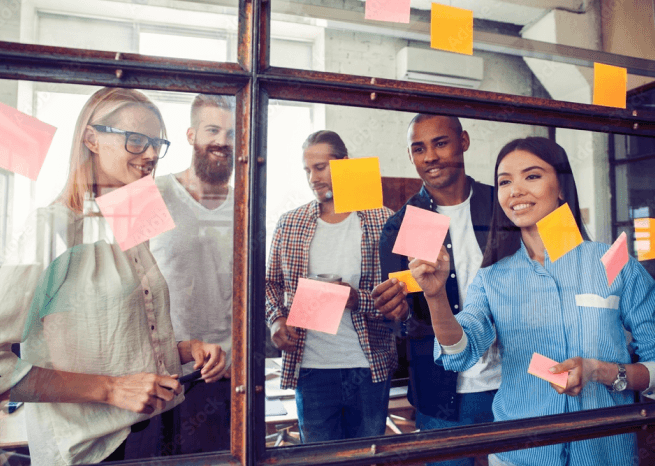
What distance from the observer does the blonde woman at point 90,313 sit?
0.74m

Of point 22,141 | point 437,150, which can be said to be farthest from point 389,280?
point 22,141

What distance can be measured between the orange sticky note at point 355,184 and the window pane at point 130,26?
1.02 ft

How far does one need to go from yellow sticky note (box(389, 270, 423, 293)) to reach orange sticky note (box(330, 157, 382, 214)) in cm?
16

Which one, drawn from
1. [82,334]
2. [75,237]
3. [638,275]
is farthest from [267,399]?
[638,275]

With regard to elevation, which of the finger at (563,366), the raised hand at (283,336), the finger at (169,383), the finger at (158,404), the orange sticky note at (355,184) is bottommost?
the finger at (158,404)

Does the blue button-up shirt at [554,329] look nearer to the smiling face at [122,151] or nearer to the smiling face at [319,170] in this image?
the smiling face at [319,170]

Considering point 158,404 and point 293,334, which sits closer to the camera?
point 158,404

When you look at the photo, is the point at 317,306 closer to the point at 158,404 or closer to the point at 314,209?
the point at 314,209

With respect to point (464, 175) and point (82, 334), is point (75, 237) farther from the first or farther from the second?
point (464, 175)

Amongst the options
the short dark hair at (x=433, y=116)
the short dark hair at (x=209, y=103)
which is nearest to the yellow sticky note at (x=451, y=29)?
the short dark hair at (x=433, y=116)

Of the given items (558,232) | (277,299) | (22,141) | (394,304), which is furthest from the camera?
(558,232)

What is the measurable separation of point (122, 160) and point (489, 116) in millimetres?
Answer: 779

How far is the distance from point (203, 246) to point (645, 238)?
3.85 feet

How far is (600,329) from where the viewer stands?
1.02 metres
